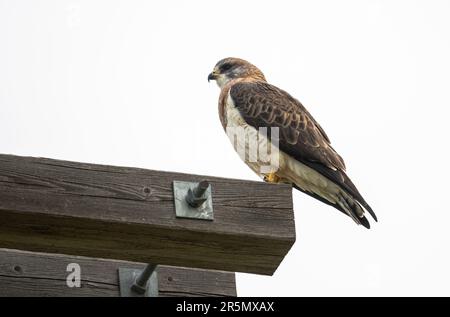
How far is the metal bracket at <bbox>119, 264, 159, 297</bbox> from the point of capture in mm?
3477

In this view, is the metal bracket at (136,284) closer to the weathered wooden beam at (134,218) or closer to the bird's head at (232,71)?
the weathered wooden beam at (134,218)

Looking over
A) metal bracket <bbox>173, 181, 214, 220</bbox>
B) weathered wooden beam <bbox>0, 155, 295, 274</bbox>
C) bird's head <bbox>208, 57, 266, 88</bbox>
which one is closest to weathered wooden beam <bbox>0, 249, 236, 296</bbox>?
weathered wooden beam <bbox>0, 155, 295, 274</bbox>

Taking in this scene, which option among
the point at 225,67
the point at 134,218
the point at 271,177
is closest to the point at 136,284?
the point at 134,218

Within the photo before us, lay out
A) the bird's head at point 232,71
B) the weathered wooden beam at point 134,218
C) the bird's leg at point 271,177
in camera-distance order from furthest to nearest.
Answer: the bird's head at point 232,71 → the bird's leg at point 271,177 → the weathered wooden beam at point 134,218

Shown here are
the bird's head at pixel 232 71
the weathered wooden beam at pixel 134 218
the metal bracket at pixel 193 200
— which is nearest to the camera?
the weathered wooden beam at pixel 134 218

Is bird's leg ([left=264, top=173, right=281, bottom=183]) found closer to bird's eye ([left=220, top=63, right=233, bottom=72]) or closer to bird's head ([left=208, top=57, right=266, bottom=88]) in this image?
bird's head ([left=208, top=57, right=266, bottom=88])

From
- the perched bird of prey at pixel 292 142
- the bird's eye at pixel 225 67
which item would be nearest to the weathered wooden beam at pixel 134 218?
the perched bird of prey at pixel 292 142

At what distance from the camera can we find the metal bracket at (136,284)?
3477 millimetres

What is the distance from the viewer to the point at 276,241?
3023 mm

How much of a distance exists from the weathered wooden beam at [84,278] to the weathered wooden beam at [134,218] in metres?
0.46

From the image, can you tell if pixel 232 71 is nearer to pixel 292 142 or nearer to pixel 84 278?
pixel 292 142

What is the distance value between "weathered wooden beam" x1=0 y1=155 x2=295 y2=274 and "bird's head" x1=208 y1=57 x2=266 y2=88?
497cm

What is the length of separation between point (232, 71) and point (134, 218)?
535 centimetres
